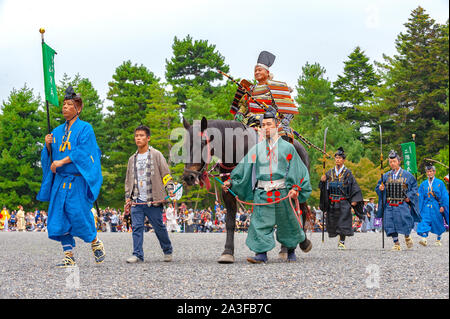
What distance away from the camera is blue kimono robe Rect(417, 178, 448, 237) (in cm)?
1388

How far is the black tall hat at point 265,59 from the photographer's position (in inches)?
356

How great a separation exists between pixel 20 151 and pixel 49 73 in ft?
134

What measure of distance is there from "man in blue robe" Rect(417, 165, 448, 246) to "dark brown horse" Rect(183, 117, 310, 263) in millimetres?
7282

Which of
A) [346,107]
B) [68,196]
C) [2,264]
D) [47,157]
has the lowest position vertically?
[2,264]

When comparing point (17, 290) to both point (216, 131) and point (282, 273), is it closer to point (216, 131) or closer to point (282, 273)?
point (282, 273)

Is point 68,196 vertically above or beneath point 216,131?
beneath

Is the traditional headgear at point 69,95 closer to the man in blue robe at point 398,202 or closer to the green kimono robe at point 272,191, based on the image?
the green kimono robe at point 272,191

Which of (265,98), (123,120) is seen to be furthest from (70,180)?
(123,120)

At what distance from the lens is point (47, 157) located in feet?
24.8

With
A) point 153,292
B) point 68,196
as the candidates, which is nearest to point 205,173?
point 68,196

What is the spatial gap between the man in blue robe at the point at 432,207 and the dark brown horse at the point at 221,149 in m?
7.28

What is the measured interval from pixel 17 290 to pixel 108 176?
135 ft

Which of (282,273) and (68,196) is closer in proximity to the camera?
(282,273)

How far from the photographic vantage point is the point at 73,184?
728 centimetres
